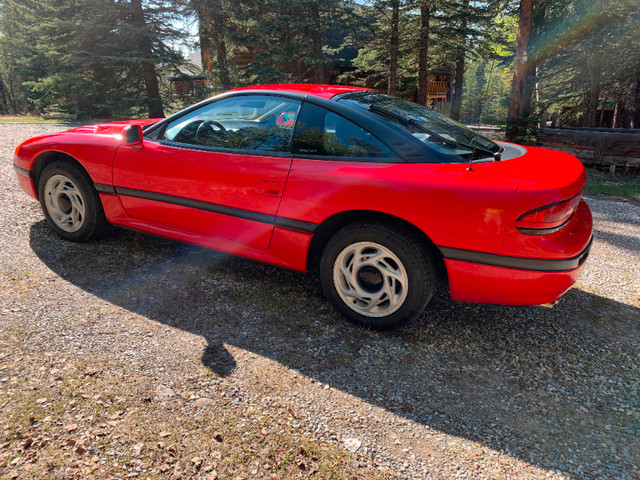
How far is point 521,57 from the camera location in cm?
1322

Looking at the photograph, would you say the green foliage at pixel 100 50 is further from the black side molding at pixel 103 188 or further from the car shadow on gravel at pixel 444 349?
the car shadow on gravel at pixel 444 349

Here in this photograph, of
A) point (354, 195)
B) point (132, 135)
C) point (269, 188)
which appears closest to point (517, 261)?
point (354, 195)

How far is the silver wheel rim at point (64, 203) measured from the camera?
3.72 metres

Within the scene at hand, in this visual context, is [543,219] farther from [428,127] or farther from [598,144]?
[598,144]

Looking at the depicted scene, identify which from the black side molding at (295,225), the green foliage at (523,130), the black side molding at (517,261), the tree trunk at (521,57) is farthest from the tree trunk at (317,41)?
the black side molding at (517,261)

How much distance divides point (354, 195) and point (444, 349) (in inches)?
44.7

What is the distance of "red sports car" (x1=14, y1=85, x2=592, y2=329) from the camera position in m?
2.28

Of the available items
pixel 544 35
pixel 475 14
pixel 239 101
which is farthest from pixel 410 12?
pixel 239 101

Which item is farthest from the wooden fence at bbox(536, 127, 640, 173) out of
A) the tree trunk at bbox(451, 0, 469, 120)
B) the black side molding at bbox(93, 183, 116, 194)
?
the black side molding at bbox(93, 183, 116, 194)

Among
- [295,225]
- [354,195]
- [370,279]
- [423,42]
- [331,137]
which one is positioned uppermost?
[423,42]

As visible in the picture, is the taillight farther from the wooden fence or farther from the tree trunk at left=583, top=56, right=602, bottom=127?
the tree trunk at left=583, top=56, right=602, bottom=127

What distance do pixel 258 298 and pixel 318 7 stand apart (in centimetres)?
1391

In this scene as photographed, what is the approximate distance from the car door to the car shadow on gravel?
49 cm

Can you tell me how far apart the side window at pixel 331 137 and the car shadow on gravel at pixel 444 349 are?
115cm
